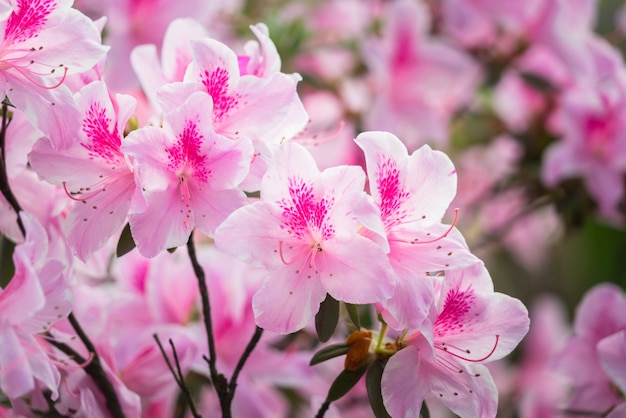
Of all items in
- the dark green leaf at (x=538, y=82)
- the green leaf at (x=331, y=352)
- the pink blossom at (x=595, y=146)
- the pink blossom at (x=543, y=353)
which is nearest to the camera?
the green leaf at (x=331, y=352)

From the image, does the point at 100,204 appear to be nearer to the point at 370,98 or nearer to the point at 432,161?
the point at 432,161

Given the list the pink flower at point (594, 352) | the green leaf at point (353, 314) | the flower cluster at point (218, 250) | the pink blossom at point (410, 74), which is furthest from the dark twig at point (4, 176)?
the pink blossom at point (410, 74)

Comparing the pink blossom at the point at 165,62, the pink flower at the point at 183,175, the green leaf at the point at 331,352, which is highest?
the pink blossom at the point at 165,62

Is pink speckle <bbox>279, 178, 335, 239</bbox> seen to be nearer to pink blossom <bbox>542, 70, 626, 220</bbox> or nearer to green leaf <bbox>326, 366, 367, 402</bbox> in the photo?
green leaf <bbox>326, 366, 367, 402</bbox>

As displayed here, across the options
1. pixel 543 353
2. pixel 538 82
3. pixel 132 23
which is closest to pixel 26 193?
pixel 132 23

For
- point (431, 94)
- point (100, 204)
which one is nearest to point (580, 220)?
point (431, 94)

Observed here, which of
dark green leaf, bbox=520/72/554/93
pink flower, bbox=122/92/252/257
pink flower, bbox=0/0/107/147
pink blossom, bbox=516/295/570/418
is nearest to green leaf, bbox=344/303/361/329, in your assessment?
pink flower, bbox=122/92/252/257

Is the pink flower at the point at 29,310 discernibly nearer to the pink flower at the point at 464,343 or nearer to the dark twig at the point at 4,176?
the dark twig at the point at 4,176
